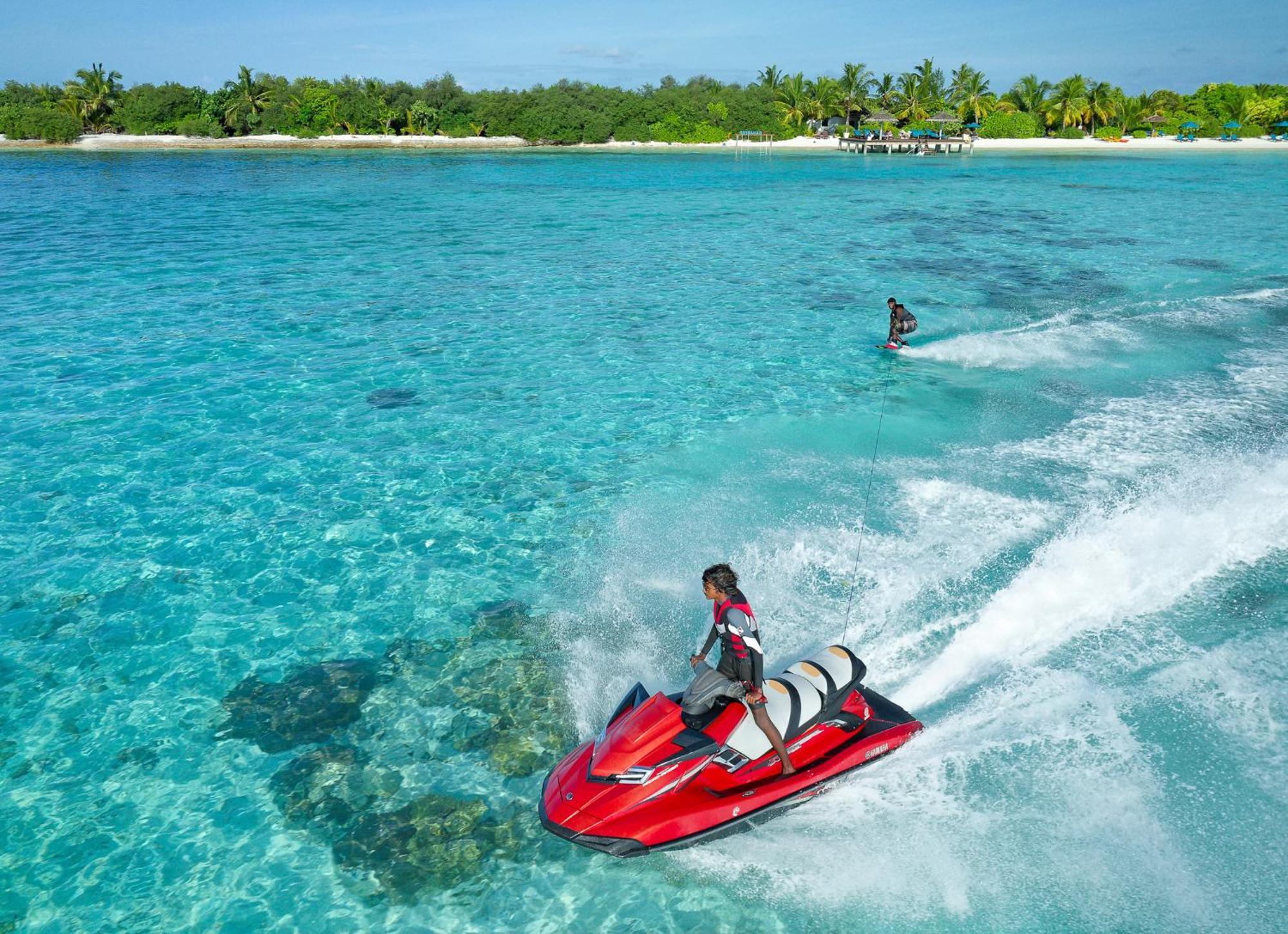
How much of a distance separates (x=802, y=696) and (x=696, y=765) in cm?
125

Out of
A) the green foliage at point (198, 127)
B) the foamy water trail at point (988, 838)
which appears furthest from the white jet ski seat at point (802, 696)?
the green foliage at point (198, 127)

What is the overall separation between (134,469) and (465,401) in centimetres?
708

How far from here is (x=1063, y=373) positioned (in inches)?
837

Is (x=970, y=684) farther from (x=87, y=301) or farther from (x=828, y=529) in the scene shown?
(x=87, y=301)

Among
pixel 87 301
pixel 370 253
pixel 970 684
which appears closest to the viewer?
pixel 970 684

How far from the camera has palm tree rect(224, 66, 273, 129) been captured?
5276 inches

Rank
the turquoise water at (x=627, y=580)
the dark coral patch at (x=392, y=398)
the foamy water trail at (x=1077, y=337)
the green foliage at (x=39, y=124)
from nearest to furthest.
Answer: the turquoise water at (x=627, y=580)
the dark coral patch at (x=392, y=398)
the foamy water trail at (x=1077, y=337)
the green foliage at (x=39, y=124)

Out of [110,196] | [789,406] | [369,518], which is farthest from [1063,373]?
[110,196]

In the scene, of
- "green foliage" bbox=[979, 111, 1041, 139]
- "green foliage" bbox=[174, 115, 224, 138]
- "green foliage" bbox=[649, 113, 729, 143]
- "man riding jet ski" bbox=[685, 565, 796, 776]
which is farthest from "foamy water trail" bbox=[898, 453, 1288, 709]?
"green foliage" bbox=[174, 115, 224, 138]

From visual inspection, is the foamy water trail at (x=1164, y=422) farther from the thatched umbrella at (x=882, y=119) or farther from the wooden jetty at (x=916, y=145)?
the wooden jetty at (x=916, y=145)

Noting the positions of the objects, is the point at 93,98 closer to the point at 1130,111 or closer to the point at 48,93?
the point at 48,93

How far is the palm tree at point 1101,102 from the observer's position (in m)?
128

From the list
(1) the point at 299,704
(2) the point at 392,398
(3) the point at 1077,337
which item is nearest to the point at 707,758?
(1) the point at 299,704

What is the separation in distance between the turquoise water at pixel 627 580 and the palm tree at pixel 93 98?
125 metres
